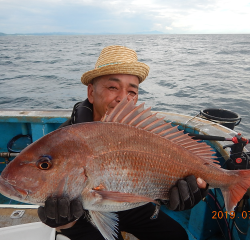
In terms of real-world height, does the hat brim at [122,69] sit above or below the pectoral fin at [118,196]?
above

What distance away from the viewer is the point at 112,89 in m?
2.44

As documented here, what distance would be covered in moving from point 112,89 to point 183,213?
2500 millimetres

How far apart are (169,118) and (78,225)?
239 centimetres

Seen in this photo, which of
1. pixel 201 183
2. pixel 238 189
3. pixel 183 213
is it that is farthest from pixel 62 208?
pixel 183 213

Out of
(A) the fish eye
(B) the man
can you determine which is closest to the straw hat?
(B) the man

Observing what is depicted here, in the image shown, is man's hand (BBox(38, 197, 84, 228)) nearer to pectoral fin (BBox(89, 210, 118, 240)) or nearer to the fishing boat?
pectoral fin (BBox(89, 210, 118, 240))

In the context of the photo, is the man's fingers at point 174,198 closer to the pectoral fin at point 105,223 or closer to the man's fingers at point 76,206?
the pectoral fin at point 105,223

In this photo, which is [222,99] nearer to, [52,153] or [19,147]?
[19,147]

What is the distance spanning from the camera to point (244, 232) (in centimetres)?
241

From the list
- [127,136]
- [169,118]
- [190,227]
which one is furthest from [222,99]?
[127,136]

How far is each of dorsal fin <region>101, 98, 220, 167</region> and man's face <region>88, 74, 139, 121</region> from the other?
67cm

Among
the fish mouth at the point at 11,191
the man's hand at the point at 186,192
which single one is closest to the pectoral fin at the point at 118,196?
the man's hand at the point at 186,192

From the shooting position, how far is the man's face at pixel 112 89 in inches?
95.0

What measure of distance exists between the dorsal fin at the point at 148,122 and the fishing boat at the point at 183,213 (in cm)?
53
